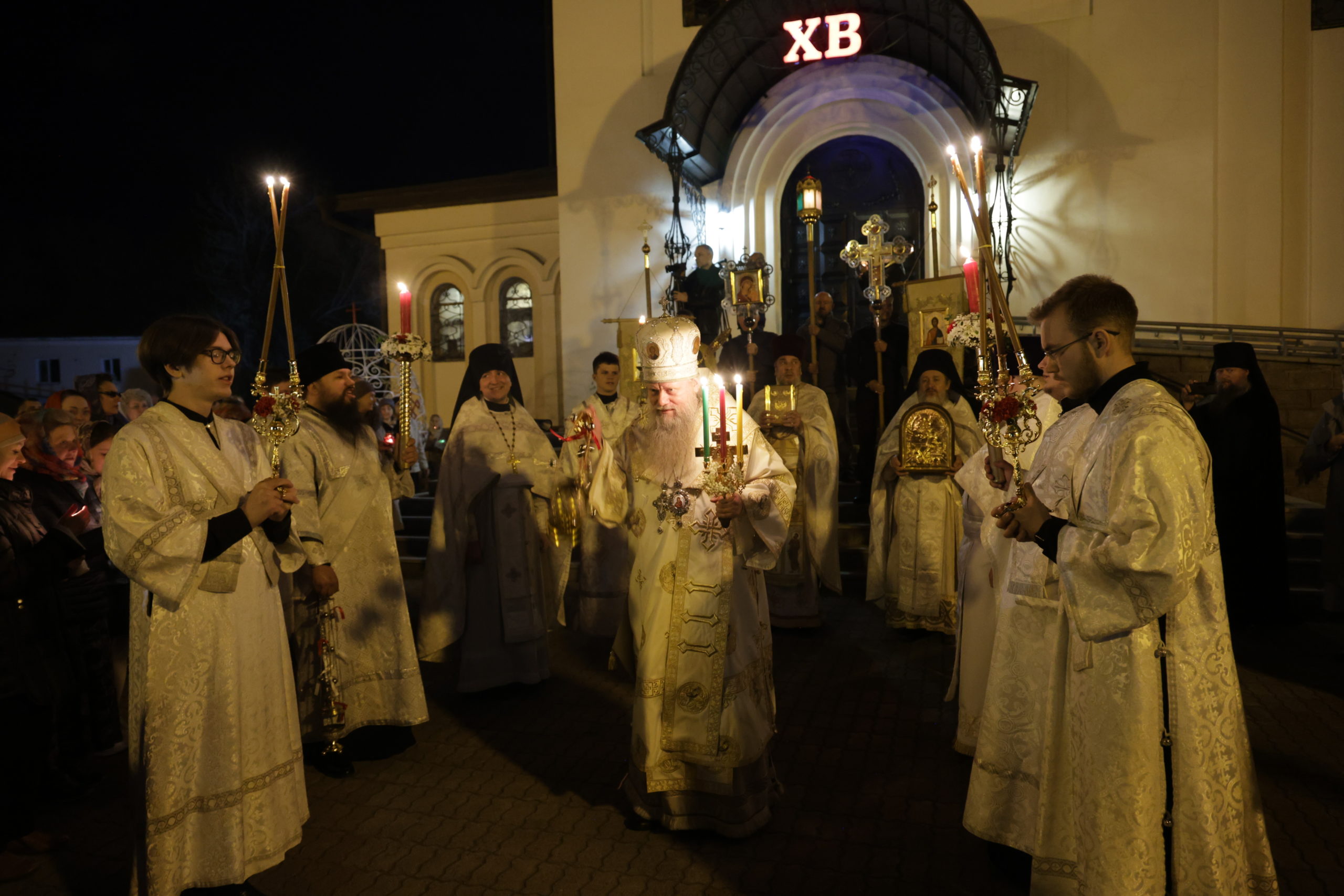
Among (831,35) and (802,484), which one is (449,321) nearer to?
(831,35)

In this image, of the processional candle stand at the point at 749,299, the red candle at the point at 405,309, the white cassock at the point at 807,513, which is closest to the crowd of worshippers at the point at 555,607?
the red candle at the point at 405,309

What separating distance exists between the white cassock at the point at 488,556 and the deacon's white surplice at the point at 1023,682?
3.05m

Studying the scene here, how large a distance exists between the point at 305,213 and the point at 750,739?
32.5m

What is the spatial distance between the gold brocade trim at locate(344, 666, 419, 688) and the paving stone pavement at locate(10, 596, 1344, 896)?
46 centimetres

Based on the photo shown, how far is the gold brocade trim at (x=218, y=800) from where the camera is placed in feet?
9.23

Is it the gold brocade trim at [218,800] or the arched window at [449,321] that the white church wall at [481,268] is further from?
the gold brocade trim at [218,800]

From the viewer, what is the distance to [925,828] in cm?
369

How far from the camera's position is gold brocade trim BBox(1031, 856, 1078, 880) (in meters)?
2.70

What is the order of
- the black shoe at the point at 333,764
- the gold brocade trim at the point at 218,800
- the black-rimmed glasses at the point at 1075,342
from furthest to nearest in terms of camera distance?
the black shoe at the point at 333,764, the gold brocade trim at the point at 218,800, the black-rimmed glasses at the point at 1075,342

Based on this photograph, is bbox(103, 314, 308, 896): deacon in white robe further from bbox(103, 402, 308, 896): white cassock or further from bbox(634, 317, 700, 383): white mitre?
bbox(634, 317, 700, 383): white mitre

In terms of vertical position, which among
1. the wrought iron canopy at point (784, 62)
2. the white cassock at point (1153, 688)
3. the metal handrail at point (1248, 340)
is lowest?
the white cassock at point (1153, 688)

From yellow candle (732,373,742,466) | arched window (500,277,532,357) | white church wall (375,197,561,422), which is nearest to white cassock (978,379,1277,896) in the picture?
yellow candle (732,373,742,466)

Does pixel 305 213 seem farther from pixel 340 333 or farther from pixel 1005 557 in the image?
pixel 1005 557

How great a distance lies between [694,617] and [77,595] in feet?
10.8
